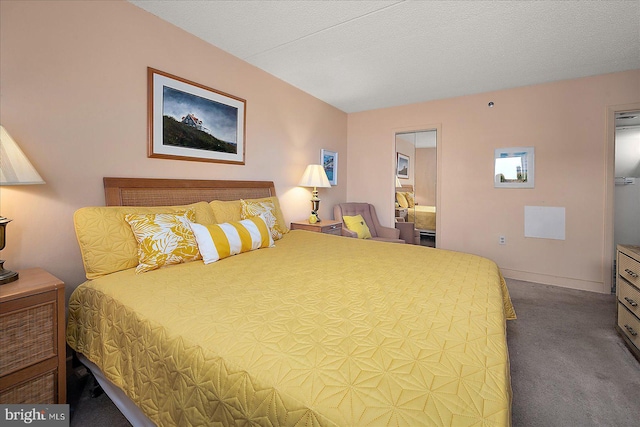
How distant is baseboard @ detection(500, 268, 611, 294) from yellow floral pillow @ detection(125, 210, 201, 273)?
3.93 m

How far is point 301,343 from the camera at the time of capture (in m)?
0.91

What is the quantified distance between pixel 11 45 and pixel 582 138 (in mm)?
5181

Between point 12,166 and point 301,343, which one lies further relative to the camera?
point 12,166

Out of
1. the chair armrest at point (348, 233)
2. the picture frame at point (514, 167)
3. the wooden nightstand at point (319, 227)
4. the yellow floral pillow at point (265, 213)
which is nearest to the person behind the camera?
the yellow floral pillow at point (265, 213)

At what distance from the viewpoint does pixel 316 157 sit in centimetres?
415

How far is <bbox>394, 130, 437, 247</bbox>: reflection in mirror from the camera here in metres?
4.35

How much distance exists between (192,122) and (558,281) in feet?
15.0

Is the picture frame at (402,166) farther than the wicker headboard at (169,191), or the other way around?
the picture frame at (402,166)

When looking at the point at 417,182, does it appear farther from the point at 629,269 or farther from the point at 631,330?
the point at 631,330

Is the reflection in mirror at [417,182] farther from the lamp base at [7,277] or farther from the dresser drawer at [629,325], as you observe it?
the lamp base at [7,277]

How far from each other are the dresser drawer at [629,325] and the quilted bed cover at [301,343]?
1279 mm

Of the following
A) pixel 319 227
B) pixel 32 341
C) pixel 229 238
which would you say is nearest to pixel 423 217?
pixel 319 227

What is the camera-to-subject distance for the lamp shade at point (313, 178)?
3.61m

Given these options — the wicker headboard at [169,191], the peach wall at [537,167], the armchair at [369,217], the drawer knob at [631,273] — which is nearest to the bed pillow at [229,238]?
the wicker headboard at [169,191]
